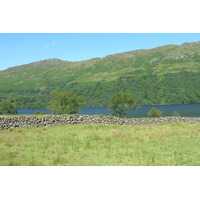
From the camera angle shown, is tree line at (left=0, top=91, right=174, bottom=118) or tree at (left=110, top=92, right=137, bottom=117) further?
tree at (left=110, top=92, right=137, bottom=117)

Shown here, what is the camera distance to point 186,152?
1180 cm

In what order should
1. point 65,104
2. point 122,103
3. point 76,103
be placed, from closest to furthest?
point 76,103 → point 65,104 → point 122,103

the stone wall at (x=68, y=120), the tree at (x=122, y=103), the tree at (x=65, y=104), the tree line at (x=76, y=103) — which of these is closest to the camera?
the stone wall at (x=68, y=120)

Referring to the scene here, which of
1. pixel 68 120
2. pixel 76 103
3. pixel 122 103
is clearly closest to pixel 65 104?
pixel 76 103

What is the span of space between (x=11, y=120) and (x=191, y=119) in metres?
25.6

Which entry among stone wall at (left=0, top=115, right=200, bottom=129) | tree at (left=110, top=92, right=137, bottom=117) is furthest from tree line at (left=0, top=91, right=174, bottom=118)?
stone wall at (left=0, top=115, right=200, bottom=129)

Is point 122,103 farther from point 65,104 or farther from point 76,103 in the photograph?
point 65,104

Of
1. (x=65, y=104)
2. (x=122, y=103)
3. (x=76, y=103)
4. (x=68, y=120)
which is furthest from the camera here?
(x=122, y=103)

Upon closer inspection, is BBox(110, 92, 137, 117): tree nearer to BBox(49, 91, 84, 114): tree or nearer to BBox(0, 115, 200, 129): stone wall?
BBox(49, 91, 84, 114): tree

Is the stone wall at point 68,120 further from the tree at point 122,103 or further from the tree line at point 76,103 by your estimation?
the tree at point 122,103

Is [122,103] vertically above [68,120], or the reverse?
[122,103]

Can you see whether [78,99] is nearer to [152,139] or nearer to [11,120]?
[11,120]

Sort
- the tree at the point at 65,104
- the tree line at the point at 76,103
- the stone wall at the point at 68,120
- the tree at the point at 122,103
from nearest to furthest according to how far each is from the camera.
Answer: the stone wall at the point at 68,120 < the tree at the point at 65,104 < the tree line at the point at 76,103 < the tree at the point at 122,103

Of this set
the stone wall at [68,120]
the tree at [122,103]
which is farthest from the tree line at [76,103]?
the stone wall at [68,120]
